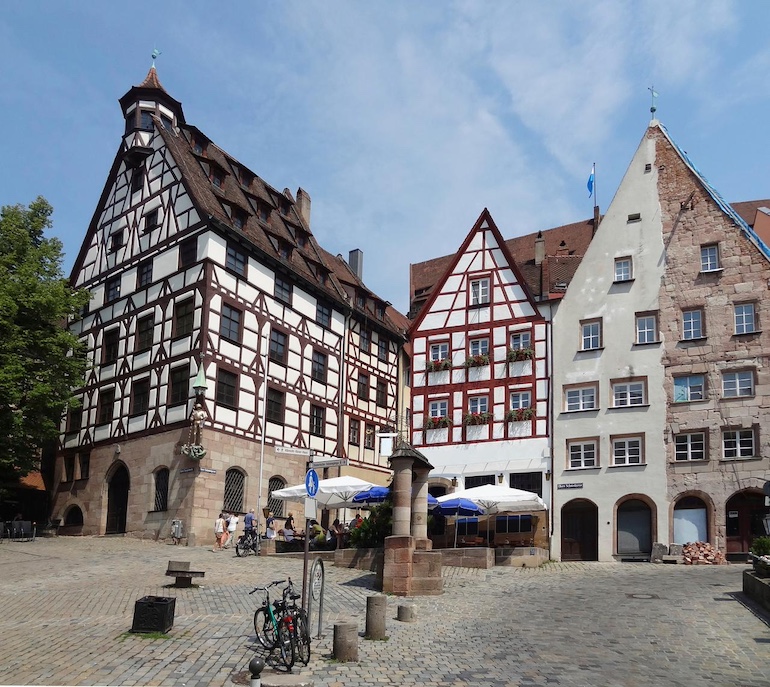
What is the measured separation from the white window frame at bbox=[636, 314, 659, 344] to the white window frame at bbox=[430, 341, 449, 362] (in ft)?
27.4

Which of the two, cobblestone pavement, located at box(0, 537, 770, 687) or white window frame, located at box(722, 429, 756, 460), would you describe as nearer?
cobblestone pavement, located at box(0, 537, 770, 687)

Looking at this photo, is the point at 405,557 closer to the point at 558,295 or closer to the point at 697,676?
the point at 697,676

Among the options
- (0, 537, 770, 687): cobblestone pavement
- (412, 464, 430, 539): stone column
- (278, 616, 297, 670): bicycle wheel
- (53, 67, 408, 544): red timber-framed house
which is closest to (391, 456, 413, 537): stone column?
(412, 464, 430, 539): stone column

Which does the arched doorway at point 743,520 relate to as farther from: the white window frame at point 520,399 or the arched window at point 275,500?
the arched window at point 275,500

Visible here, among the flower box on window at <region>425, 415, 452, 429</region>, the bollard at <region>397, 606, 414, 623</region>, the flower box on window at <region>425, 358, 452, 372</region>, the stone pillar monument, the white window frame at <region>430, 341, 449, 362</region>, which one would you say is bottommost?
the bollard at <region>397, 606, 414, 623</region>

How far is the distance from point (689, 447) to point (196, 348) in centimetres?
1802

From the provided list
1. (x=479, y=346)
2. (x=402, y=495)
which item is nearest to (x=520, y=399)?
(x=479, y=346)

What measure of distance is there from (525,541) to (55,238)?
21851 millimetres

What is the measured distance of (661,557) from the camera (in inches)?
1261

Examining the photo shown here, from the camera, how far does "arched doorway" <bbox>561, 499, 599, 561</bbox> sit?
34969 mm

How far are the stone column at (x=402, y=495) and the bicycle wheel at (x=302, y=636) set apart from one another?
887cm

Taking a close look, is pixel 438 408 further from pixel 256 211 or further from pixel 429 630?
pixel 429 630

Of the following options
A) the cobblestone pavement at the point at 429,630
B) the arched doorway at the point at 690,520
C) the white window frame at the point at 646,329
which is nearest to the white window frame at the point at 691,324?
the white window frame at the point at 646,329

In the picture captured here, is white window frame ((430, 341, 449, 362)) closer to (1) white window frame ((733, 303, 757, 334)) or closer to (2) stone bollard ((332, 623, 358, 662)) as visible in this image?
(1) white window frame ((733, 303, 757, 334))
